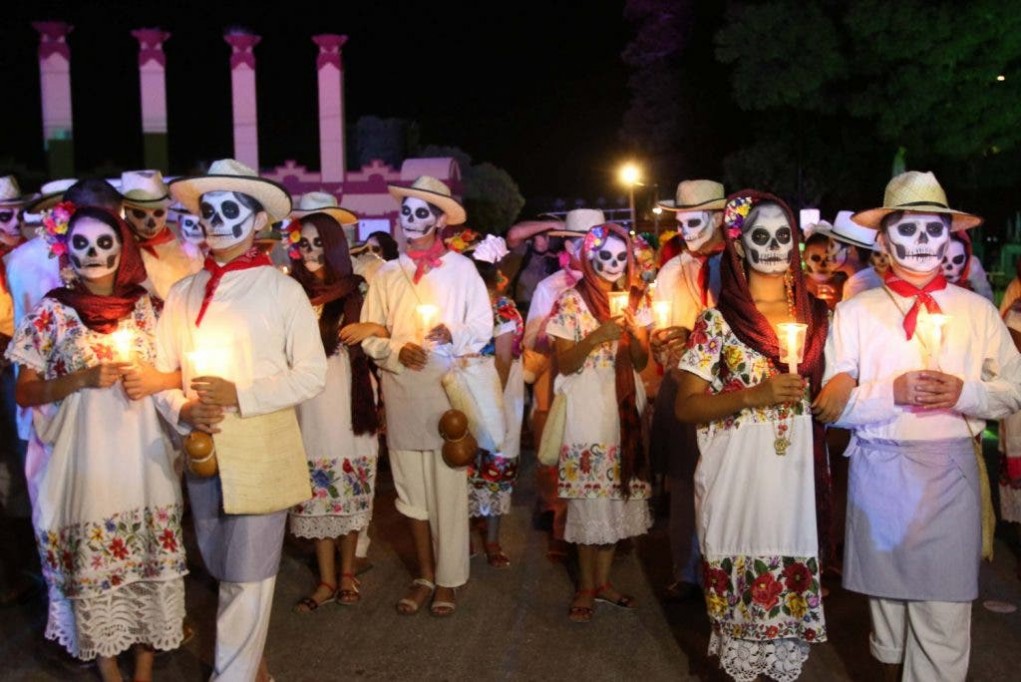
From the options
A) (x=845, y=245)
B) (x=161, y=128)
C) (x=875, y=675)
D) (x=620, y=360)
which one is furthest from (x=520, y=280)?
(x=161, y=128)

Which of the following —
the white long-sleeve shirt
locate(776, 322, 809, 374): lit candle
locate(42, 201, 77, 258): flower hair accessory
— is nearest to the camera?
locate(776, 322, 809, 374): lit candle

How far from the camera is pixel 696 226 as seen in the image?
23.5 feet

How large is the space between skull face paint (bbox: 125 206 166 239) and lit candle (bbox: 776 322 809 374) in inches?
178

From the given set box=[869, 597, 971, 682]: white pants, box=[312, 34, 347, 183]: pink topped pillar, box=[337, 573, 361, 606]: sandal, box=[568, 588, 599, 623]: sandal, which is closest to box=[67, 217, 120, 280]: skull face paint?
box=[337, 573, 361, 606]: sandal

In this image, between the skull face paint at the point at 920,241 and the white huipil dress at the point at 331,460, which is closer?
the skull face paint at the point at 920,241

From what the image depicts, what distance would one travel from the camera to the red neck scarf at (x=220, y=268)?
4.93 metres

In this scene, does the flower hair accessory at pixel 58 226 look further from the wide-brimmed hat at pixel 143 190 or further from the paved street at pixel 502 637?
the paved street at pixel 502 637

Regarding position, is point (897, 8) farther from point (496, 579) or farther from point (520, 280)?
point (496, 579)

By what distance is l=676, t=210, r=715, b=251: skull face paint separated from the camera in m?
7.16

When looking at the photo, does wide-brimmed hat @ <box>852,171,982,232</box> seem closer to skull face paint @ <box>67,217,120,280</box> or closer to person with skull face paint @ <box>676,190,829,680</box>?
person with skull face paint @ <box>676,190,829,680</box>

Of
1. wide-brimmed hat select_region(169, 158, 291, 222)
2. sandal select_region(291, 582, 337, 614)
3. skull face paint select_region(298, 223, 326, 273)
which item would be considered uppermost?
wide-brimmed hat select_region(169, 158, 291, 222)

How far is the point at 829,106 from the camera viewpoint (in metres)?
19.6

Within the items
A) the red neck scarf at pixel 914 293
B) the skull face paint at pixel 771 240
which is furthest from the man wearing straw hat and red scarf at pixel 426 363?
the red neck scarf at pixel 914 293

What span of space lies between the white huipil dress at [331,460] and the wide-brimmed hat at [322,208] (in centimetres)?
110
